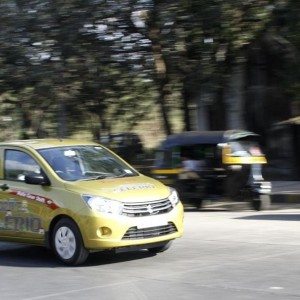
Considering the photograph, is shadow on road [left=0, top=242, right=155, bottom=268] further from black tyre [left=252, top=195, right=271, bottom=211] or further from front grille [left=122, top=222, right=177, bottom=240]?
black tyre [left=252, top=195, right=271, bottom=211]

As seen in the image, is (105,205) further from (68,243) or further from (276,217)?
(276,217)

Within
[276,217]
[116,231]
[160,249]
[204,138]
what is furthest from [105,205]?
[204,138]

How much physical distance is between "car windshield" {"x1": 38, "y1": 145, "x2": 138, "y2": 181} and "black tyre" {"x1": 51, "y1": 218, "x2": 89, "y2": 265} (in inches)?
26.9

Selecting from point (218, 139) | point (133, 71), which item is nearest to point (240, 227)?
point (218, 139)

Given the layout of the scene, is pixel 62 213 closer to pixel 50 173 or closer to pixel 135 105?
pixel 50 173

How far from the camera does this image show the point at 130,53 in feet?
60.5

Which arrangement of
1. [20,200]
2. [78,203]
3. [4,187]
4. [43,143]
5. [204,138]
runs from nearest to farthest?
[78,203], [20,200], [4,187], [43,143], [204,138]

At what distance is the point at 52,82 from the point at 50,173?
8.54 meters

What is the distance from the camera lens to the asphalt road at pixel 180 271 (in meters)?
7.69

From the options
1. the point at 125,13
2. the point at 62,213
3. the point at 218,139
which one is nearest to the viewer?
the point at 62,213

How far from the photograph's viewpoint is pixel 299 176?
21.7m

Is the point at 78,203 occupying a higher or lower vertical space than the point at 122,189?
lower

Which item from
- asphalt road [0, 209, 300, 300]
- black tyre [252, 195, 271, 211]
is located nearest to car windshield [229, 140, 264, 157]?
black tyre [252, 195, 271, 211]

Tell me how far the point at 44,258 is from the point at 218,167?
6.66 m
